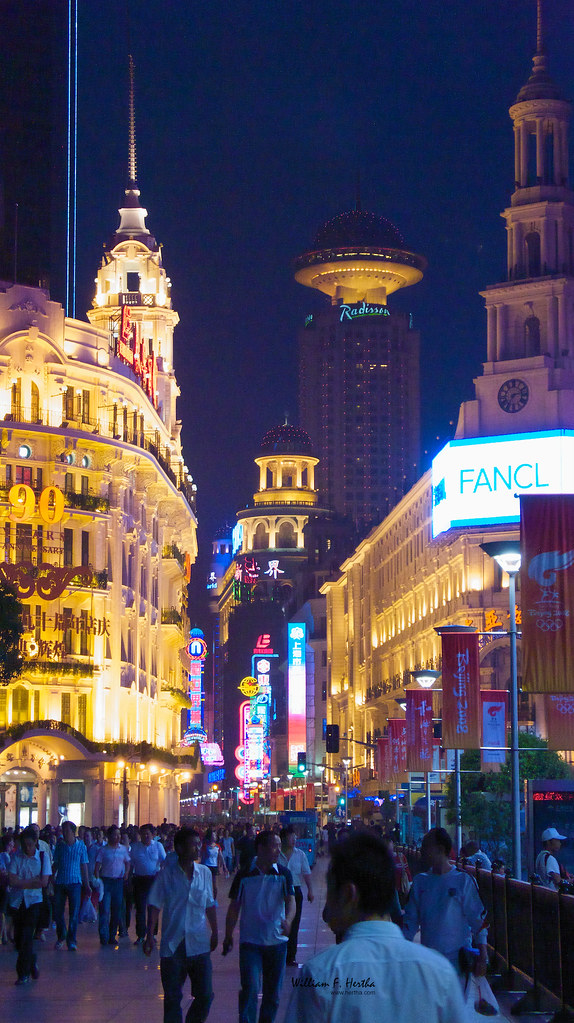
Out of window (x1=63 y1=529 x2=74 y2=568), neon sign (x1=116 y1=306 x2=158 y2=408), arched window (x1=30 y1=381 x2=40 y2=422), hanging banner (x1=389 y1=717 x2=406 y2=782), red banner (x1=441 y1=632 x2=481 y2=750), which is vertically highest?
neon sign (x1=116 y1=306 x2=158 y2=408)

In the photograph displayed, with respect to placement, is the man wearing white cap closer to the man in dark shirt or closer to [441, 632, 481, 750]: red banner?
the man in dark shirt

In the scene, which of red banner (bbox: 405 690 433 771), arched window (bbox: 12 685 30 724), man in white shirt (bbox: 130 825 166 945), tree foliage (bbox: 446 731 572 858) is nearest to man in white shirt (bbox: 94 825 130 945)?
man in white shirt (bbox: 130 825 166 945)

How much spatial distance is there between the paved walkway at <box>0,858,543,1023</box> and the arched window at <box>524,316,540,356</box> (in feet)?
199

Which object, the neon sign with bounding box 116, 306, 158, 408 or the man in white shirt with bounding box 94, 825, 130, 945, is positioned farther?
the neon sign with bounding box 116, 306, 158, 408

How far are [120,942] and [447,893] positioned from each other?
1443cm

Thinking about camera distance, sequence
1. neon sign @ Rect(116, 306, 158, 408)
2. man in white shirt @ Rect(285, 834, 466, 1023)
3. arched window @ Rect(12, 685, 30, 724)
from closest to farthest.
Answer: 1. man in white shirt @ Rect(285, 834, 466, 1023)
2. arched window @ Rect(12, 685, 30, 724)
3. neon sign @ Rect(116, 306, 158, 408)

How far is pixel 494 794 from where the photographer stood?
5119 centimetres

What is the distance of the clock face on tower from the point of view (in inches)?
3152

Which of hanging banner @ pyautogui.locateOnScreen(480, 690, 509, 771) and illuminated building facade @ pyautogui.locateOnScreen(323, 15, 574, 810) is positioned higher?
illuminated building facade @ pyautogui.locateOnScreen(323, 15, 574, 810)

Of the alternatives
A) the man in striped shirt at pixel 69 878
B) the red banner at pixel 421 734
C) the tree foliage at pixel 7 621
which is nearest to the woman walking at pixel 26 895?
the man in striped shirt at pixel 69 878

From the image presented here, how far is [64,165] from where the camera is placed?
3295 inches

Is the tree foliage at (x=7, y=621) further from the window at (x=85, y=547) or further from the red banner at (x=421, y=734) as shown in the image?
the window at (x=85, y=547)

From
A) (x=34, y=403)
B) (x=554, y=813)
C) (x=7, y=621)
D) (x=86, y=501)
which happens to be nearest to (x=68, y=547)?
(x=86, y=501)

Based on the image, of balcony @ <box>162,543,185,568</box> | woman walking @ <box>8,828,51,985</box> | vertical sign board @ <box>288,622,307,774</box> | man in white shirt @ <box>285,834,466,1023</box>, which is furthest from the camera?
vertical sign board @ <box>288,622,307,774</box>
